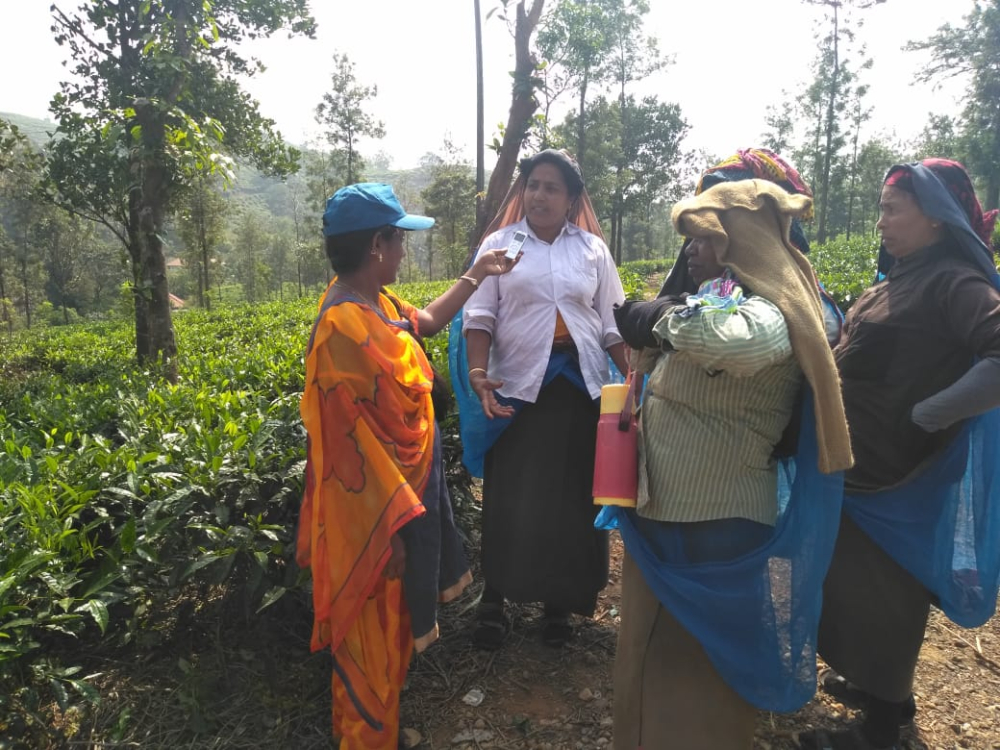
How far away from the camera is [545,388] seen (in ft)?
7.72

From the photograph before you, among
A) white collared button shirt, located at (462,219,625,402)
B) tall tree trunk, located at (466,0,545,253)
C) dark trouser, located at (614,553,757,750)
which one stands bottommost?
dark trouser, located at (614,553,757,750)

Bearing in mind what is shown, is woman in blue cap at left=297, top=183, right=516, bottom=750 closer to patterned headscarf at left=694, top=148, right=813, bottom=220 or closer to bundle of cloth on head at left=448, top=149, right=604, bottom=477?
bundle of cloth on head at left=448, top=149, right=604, bottom=477

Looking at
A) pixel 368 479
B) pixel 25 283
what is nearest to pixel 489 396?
pixel 368 479

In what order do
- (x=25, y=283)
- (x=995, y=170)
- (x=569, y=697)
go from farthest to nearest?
(x=25, y=283), (x=995, y=170), (x=569, y=697)

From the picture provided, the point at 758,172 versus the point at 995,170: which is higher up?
the point at 995,170

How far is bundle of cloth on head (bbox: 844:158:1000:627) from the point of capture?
6.15ft

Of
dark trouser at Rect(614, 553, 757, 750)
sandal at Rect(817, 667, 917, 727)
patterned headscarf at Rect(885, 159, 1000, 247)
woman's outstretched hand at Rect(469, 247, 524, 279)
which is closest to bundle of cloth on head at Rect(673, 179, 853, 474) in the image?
dark trouser at Rect(614, 553, 757, 750)

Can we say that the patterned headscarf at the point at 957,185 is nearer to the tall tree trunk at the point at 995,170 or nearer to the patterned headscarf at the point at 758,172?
the patterned headscarf at the point at 758,172

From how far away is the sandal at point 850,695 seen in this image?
2.10m

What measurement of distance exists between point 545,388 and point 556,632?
3.23ft

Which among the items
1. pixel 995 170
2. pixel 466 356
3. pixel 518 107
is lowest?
pixel 466 356

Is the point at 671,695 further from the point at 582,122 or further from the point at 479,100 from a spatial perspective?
the point at 582,122

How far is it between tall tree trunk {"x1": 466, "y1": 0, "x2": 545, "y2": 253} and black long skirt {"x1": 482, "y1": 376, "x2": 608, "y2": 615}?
8.67 feet

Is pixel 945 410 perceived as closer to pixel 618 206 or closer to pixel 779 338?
pixel 779 338
